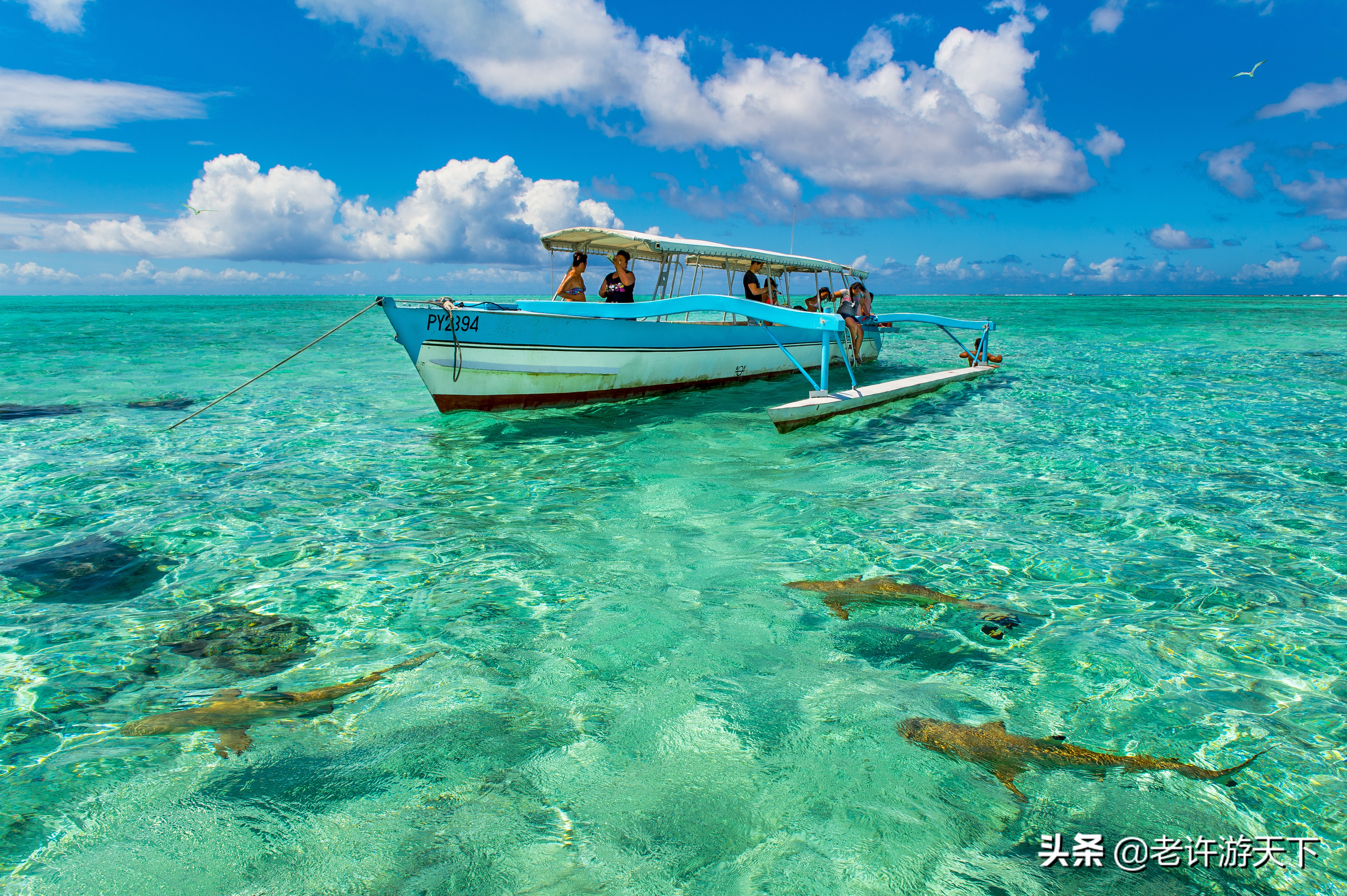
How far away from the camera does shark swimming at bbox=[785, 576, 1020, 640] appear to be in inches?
171

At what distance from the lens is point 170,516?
648 cm

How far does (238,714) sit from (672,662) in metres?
2.26

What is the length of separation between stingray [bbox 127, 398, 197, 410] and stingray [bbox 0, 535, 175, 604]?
848 cm

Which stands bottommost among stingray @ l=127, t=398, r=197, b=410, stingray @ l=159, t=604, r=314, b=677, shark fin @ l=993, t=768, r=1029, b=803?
stingray @ l=159, t=604, r=314, b=677

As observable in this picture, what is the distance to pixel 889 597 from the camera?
464cm

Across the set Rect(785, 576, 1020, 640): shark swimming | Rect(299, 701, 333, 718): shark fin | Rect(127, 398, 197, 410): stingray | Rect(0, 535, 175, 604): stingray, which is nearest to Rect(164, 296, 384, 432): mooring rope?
Rect(127, 398, 197, 410): stingray

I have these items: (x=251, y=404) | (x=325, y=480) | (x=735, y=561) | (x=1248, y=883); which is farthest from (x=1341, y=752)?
(x=251, y=404)

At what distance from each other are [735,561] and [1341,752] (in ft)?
11.6

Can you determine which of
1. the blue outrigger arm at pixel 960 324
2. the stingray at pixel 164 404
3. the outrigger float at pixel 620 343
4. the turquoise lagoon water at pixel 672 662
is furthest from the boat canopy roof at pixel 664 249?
the stingray at pixel 164 404

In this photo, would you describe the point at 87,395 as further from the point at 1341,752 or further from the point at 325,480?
the point at 1341,752

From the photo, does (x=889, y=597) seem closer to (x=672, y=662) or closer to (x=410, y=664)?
(x=672, y=662)

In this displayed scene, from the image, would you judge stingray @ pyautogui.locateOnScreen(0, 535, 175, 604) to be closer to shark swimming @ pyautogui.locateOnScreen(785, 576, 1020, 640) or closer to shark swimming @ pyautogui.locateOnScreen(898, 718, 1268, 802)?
shark swimming @ pyautogui.locateOnScreen(785, 576, 1020, 640)

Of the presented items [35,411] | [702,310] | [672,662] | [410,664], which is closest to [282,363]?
[410,664]

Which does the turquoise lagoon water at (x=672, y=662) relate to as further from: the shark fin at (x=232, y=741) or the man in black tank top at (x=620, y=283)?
the man in black tank top at (x=620, y=283)
